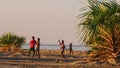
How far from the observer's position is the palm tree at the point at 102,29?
21.7m

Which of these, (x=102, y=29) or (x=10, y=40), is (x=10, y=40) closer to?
(x=10, y=40)

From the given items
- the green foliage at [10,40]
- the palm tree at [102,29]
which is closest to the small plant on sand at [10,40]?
the green foliage at [10,40]

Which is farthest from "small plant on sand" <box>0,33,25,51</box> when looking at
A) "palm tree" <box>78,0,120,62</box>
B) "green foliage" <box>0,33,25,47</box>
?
"palm tree" <box>78,0,120,62</box>

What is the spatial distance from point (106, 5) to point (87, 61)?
3.32 metres

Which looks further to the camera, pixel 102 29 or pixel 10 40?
pixel 10 40

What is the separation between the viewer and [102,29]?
22.0 m

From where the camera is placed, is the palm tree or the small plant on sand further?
the small plant on sand

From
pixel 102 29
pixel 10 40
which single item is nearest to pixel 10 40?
pixel 10 40

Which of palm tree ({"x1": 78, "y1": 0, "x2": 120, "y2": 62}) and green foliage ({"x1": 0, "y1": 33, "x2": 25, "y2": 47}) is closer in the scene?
palm tree ({"x1": 78, "y1": 0, "x2": 120, "y2": 62})

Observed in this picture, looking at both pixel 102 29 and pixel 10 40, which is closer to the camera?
pixel 102 29

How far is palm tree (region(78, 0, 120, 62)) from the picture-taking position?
2169 cm

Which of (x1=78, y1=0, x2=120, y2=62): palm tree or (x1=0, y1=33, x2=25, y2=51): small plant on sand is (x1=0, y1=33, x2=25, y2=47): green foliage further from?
(x1=78, y1=0, x2=120, y2=62): palm tree

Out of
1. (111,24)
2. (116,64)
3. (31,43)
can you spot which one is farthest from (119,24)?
(31,43)

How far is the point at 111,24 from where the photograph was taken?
71.6 ft
